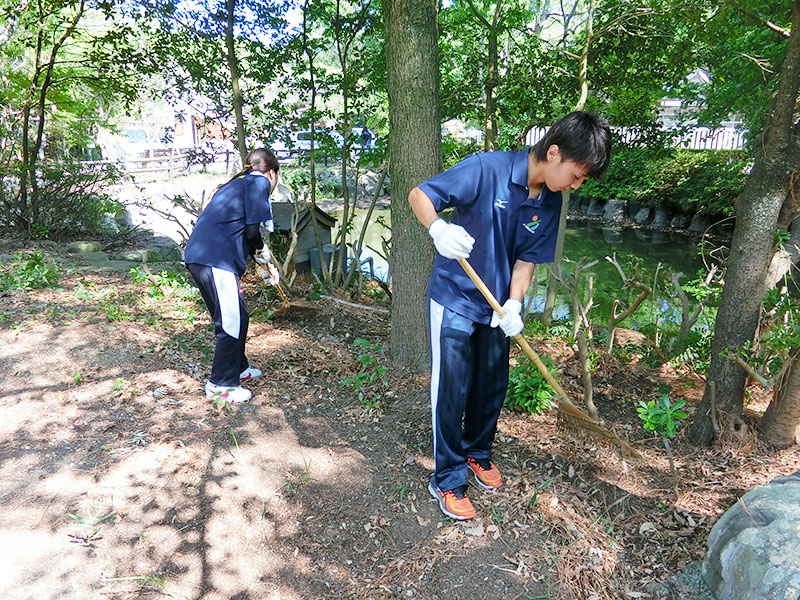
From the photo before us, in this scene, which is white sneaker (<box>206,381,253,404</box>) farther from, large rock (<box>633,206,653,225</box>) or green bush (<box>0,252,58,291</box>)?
large rock (<box>633,206,653,225</box>)

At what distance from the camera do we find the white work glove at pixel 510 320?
2234 mm

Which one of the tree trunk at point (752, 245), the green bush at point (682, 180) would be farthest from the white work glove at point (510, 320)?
the green bush at point (682, 180)

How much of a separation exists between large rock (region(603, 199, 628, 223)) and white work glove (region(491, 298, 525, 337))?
1416cm

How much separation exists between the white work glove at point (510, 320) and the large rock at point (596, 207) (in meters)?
14.9

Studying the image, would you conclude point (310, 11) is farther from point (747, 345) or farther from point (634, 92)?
point (747, 345)

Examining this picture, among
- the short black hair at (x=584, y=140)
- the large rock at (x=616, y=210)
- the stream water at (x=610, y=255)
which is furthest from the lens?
the large rock at (x=616, y=210)

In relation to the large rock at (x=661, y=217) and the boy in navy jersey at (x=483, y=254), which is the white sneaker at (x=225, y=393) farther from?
the large rock at (x=661, y=217)

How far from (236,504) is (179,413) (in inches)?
35.3

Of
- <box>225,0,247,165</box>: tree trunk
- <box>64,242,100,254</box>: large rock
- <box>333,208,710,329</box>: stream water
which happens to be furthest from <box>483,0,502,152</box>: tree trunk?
<box>64,242,100,254</box>: large rock

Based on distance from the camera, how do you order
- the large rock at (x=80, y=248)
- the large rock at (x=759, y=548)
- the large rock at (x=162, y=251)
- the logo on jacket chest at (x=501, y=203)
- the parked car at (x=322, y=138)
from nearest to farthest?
the large rock at (x=759, y=548)
the logo on jacket chest at (x=501, y=203)
the parked car at (x=322, y=138)
the large rock at (x=80, y=248)
the large rock at (x=162, y=251)

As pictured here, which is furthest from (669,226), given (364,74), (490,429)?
(490,429)

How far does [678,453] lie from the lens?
2908 millimetres

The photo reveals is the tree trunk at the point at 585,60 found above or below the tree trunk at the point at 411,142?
above

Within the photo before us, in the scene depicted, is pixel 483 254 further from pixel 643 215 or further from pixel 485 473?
pixel 643 215
